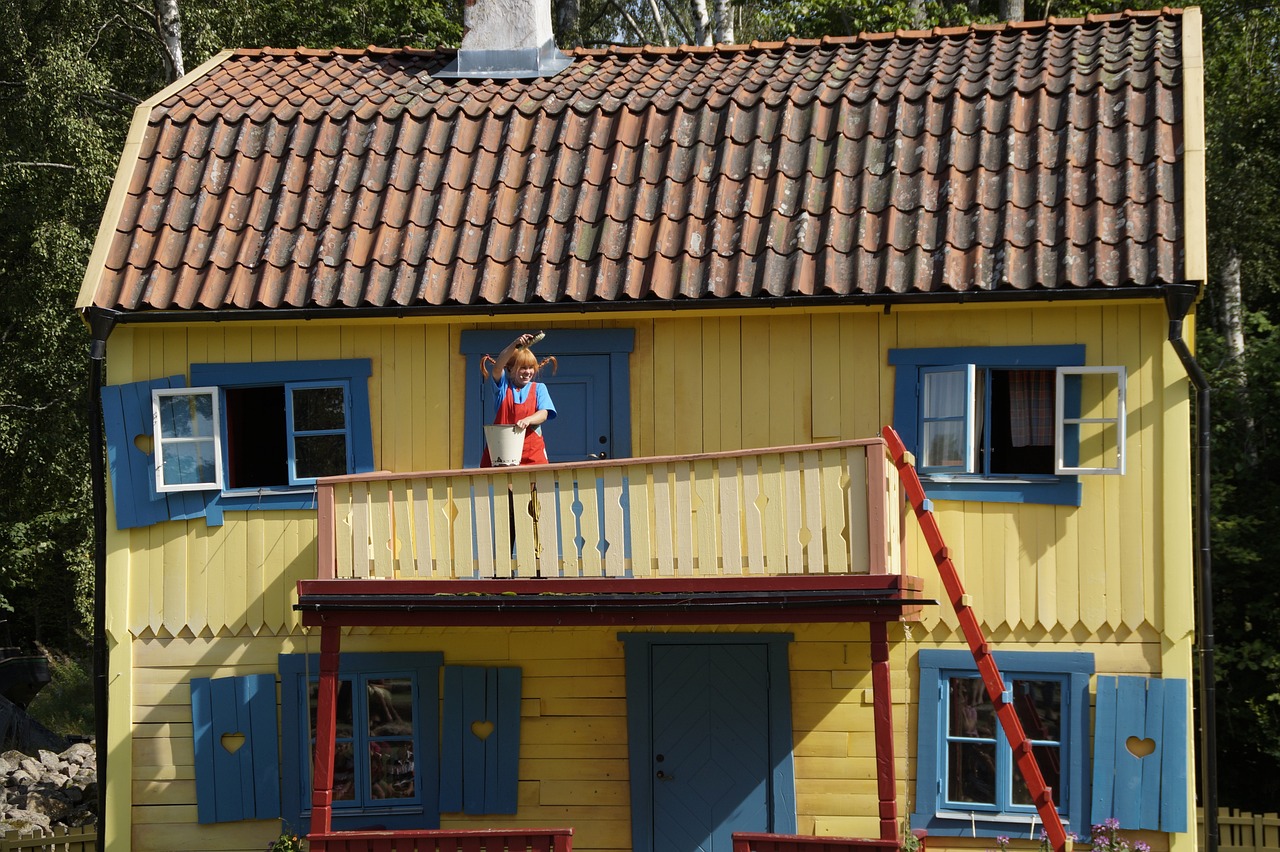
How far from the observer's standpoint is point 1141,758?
35.6 ft

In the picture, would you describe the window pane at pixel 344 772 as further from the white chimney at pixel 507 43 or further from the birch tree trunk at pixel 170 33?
the birch tree trunk at pixel 170 33

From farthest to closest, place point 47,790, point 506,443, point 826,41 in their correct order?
1. point 47,790
2. point 826,41
3. point 506,443

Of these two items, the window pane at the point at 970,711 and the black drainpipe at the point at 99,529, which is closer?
the window pane at the point at 970,711

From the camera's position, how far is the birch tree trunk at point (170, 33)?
20.2 meters

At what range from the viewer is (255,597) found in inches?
470

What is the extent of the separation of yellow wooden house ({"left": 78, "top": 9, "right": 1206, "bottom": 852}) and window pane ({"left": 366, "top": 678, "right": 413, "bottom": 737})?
3cm

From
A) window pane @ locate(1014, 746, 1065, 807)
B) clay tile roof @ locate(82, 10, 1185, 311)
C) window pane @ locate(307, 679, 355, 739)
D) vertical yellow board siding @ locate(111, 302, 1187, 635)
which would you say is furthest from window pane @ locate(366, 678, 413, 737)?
window pane @ locate(1014, 746, 1065, 807)

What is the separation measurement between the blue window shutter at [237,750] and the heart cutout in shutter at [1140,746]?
6371 millimetres

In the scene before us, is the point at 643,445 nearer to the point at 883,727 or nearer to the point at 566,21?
the point at 883,727

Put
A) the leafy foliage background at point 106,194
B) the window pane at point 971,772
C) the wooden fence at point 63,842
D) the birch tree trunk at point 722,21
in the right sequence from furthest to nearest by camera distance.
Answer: the birch tree trunk at point 722,21 → the leafy foliage background at point 106,194 → the wooden fence at point 63,842 → the window pane at point 971,772

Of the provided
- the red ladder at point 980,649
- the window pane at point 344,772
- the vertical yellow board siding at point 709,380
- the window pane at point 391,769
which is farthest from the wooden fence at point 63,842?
the red ladder at point 980,649

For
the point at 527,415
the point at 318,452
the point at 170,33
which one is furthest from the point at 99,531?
the point at 170,33

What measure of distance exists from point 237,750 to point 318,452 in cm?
239

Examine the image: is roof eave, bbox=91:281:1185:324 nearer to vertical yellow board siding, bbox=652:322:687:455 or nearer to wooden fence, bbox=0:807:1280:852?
vertical yellow board siding, bbox=652:322:687:455
